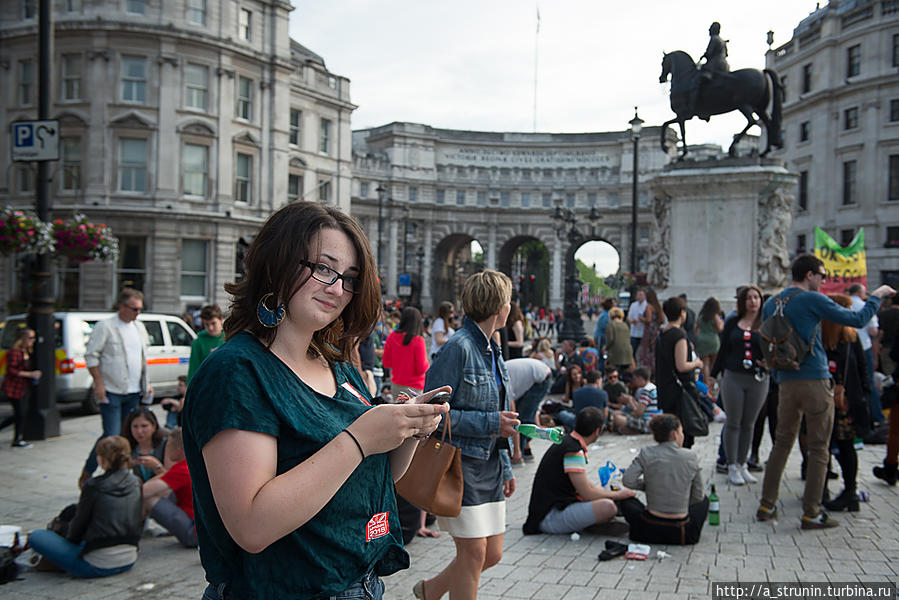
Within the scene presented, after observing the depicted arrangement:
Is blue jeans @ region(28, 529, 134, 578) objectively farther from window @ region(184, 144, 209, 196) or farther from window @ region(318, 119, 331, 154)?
window @ region(318, 119, 331, 154)

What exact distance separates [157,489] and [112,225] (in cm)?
2397

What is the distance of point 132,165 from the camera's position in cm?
2764

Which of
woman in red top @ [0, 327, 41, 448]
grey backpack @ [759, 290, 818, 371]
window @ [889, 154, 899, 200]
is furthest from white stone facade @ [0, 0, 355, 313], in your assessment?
window @ [889, 154, 899, 200]

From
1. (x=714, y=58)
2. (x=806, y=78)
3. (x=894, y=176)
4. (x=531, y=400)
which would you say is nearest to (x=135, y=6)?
(x=714, y=58)

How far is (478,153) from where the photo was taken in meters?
65.1

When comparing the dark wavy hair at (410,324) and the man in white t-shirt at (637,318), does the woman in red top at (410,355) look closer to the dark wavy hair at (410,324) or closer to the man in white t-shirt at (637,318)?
the dark wavy hair at (410,324)

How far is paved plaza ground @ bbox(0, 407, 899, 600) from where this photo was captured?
4.96 m

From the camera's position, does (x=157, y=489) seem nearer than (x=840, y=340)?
Yes

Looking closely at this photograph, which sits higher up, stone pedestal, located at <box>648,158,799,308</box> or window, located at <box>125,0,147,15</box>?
window, located at <box>125,0,147,15</box>

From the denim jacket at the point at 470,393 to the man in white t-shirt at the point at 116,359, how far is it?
201 inches

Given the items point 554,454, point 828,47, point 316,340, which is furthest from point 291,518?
point 828,47

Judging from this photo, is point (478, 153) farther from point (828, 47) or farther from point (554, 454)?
point (554, 454)

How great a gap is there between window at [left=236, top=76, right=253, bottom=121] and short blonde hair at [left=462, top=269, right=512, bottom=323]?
92.2ft

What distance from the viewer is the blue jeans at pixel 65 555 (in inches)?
206
